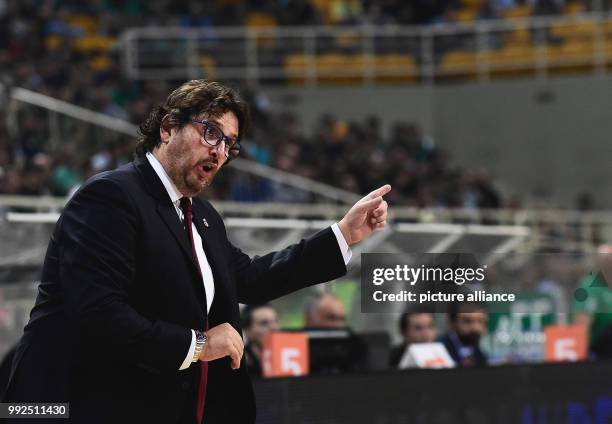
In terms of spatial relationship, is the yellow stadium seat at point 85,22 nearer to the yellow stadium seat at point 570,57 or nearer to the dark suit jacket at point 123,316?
the yellow stadium seat at point 570,57

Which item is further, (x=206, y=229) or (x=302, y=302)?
(x=302, y=302)

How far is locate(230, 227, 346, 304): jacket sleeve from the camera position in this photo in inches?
170

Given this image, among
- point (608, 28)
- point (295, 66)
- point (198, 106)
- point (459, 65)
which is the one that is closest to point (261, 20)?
point (295, 66)

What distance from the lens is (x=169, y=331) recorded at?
3.75m

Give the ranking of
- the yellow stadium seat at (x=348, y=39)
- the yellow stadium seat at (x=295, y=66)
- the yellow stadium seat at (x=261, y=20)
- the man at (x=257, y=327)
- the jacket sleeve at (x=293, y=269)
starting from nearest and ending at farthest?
the jacket sleeve at (x=293, y=269) < the man at (x=257, y=327) < the yellow stadium seat at (x=348, y=39) < the yellow stadium seat at (x=295, y=66) < the yellow stadium seat at (x=261, y=20)

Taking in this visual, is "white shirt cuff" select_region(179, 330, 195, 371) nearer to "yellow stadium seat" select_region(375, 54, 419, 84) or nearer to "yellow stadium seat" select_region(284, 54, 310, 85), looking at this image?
→ "yellow stadium seat" select_region(284, 54, 310, 85)

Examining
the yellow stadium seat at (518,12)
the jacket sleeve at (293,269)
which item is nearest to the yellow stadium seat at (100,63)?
the yellow stadium seat at (518,12)

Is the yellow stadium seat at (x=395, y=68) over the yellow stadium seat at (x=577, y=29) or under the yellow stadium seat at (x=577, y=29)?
under

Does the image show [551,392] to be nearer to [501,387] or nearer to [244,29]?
[501,387]

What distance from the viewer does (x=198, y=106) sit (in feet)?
12.9

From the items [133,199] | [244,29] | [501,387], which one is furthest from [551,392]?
[244,29]

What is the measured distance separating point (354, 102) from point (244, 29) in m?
2.92

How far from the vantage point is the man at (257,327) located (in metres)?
7.52

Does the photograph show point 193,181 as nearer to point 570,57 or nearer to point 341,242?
point 341,242
